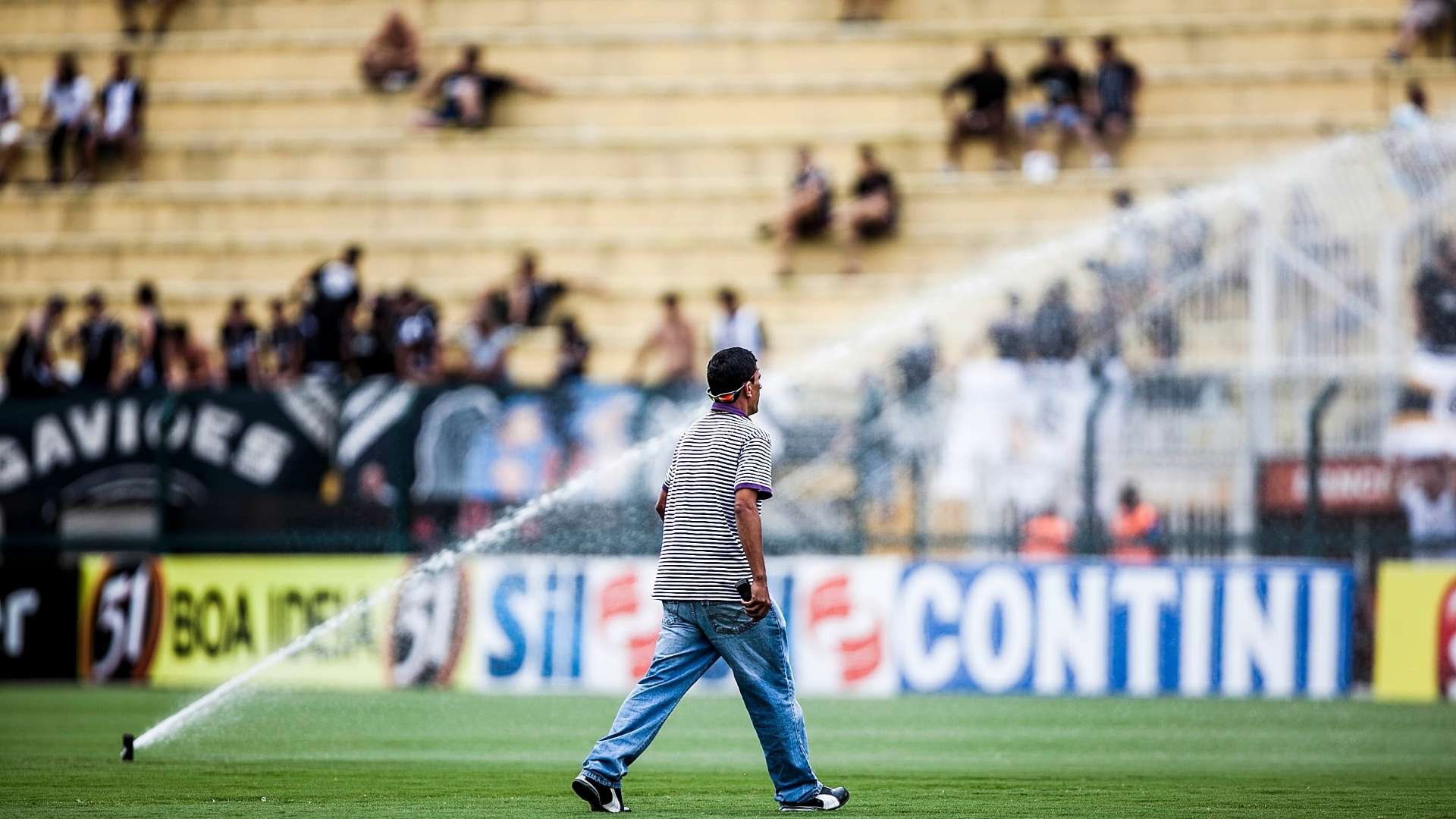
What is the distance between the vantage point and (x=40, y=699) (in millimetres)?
18266

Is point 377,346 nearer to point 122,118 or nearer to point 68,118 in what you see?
point 122,118

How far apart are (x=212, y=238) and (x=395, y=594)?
13097mm

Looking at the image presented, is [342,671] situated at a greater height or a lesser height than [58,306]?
lesser

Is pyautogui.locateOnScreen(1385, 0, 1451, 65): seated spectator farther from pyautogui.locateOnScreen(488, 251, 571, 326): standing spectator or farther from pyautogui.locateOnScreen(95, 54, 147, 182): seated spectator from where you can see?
pyautogui.locateOnScreen(95, 54, 147, 182): seated spectator

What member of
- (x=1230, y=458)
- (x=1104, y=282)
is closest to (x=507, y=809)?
(x=1230, y=458)

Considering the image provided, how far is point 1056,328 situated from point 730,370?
43.6ft

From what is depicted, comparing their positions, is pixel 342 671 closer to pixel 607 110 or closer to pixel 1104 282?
pixel 1104 282

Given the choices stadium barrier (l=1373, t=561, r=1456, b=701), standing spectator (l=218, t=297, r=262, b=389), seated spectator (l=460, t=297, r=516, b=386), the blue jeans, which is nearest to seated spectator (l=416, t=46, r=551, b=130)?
seated spectator (l=460, t=297, r=516, b=386)

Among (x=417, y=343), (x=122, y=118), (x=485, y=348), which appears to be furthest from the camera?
(x=122, y=118)

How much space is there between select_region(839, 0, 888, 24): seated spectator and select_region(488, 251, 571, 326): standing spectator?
21.3ft

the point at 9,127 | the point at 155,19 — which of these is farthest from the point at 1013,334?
the point at 155,19

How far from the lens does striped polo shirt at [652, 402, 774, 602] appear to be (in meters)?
9.60

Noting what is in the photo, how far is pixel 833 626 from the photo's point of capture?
63.7 feet

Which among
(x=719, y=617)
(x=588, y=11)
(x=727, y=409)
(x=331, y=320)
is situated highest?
(x=588, y=11)
